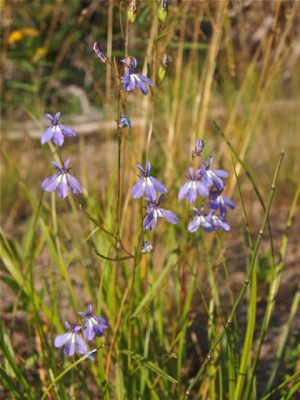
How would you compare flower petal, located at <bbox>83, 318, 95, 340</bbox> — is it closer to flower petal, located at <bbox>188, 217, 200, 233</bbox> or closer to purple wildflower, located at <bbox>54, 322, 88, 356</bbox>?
purple wildflower, located at <bbox>54, 322, 88, 356</bbox>

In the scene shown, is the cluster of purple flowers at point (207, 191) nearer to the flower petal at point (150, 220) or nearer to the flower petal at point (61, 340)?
the flower petal at point (150, 220)

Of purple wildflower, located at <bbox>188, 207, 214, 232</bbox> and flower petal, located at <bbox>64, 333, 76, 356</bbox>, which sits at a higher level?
purple wildflower, located at <bbox>188, 207, 214, 232</bbox>

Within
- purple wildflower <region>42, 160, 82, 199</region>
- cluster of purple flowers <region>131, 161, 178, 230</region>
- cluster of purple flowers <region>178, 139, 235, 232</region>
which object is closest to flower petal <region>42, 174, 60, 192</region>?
purple wildflower <region>42, 160, 82, 199</region>

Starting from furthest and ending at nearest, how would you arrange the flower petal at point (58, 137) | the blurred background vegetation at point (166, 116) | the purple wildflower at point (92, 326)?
the blurred background vegetation at point (166, 116) < the purple wildflower at point (92, 326) < the flower petal at point (58, 137)

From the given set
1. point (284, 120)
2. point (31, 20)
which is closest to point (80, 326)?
point (284, 120)

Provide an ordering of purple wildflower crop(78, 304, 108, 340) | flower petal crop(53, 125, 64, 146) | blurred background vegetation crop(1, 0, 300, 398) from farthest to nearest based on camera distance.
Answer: blurred background vegetation crop(1, 0, 300, 398), purple wildflower crop(78, 304, 108, 340), flower petal crop(53, 125, 64, 146)

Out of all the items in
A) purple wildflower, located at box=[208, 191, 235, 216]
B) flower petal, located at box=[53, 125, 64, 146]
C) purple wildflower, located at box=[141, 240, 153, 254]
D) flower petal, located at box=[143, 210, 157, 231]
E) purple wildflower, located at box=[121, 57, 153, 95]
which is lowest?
purple wildflower, located at box=[141, 240, 153, 254]

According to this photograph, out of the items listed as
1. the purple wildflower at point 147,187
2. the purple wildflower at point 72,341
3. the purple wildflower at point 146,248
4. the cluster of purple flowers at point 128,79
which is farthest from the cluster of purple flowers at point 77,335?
the cluster of purple flowers at point 128,79
